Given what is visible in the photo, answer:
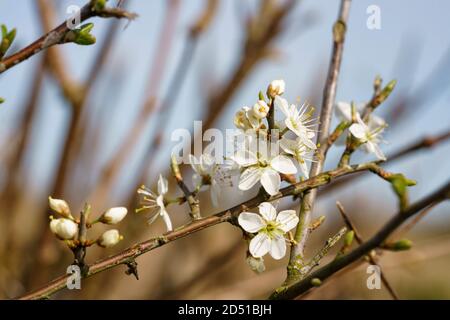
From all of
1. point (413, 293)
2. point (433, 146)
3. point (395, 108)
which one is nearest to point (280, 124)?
point (433, 146)

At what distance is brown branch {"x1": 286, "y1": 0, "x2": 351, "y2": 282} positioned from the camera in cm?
90

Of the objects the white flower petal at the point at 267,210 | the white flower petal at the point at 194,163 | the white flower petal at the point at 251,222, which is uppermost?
the white flower petal at the point at 194,163

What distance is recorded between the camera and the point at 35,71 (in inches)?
74.5

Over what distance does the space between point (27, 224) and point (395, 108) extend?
2081 mm

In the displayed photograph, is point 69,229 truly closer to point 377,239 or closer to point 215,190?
point 215,190

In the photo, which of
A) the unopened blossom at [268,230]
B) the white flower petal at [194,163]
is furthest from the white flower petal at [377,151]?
the white flower petal at [194,163]

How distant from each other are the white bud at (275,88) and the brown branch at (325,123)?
162 mm

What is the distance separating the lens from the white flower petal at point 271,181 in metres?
0.86

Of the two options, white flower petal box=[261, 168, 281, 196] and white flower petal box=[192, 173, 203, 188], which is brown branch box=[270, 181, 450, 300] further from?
white flower petal box=[192, 173, 203, 188]

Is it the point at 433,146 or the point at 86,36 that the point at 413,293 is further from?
the point at 86,36

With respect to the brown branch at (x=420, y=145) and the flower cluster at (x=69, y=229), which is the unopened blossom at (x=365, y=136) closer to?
the brown branch at (x=420, y=145)

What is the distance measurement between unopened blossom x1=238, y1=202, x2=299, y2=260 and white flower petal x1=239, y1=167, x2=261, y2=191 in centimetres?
4

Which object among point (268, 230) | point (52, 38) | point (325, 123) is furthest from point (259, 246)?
point (52, 38)

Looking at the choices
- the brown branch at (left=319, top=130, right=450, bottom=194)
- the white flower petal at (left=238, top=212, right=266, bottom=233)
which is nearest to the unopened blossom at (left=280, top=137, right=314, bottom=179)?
the white flower petal at (left=238, top=212, right=266, bottom=233)
